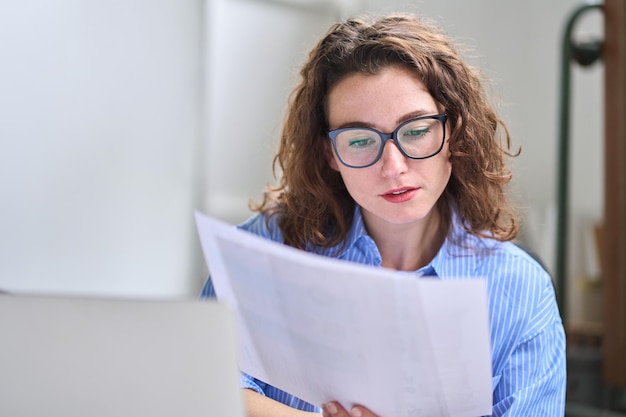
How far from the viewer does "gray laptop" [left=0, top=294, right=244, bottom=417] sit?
1.92 feet

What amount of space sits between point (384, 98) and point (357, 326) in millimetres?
400

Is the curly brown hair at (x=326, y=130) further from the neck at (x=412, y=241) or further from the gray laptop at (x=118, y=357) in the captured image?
the gray laptop at (x=118, y=357)

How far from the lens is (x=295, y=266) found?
723mm

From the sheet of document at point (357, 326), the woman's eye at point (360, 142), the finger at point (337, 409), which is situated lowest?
the finger at point (337, 409)

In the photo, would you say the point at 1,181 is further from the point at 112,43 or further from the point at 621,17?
the point at 621,17

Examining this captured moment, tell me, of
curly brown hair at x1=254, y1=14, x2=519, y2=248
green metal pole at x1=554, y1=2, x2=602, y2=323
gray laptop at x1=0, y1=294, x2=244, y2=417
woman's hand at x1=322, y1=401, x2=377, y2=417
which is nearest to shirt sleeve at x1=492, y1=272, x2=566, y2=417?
curly brown hair at x1=254, y1=14, x2=519, y2=248

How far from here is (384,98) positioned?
1045 mm

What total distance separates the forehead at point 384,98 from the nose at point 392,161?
3 cm

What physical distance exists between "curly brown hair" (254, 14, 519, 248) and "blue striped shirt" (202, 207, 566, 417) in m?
0.03

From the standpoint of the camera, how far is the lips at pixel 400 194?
1.05 m

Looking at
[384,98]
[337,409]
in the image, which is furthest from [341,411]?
[384,98]

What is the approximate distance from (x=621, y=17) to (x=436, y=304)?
71.7 inches

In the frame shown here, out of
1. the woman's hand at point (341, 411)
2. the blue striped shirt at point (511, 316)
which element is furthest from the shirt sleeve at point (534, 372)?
the woman's hand at point (341, 411)

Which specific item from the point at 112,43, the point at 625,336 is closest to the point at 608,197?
the point at 625,336
